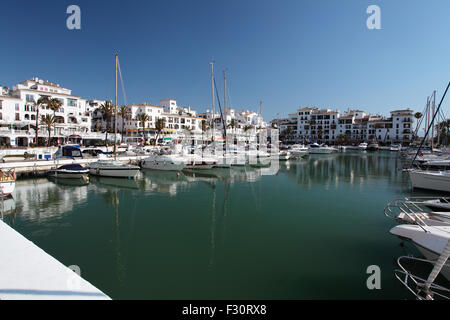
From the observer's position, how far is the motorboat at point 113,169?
95.3ft

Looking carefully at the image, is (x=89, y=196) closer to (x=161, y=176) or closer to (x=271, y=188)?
(x=161, y=176)

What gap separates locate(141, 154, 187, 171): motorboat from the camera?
1383 inches

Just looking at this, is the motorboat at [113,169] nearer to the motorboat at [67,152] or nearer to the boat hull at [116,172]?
the boat hull at [116,172]

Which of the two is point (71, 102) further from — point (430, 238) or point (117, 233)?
point (430, 238)

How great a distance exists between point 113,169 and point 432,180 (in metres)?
32.3

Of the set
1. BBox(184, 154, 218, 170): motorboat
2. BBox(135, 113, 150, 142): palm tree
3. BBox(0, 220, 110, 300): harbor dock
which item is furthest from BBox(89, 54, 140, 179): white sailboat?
BBox(135, 113, 150, 142): palm tree

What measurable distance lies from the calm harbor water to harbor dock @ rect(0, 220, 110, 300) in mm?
2244

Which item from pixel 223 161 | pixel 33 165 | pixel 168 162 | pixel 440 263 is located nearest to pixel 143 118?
pixel 168 162

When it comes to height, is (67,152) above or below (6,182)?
above

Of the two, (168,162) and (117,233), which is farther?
(168,162)

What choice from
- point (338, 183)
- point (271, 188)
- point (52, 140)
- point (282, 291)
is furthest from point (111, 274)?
point (52, 140)

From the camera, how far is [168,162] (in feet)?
116

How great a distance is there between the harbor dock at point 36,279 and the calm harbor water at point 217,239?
2244 mm

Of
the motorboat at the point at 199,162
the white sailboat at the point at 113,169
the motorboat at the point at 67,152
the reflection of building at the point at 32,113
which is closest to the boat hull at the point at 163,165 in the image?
the motorboat at the point at 199,162
